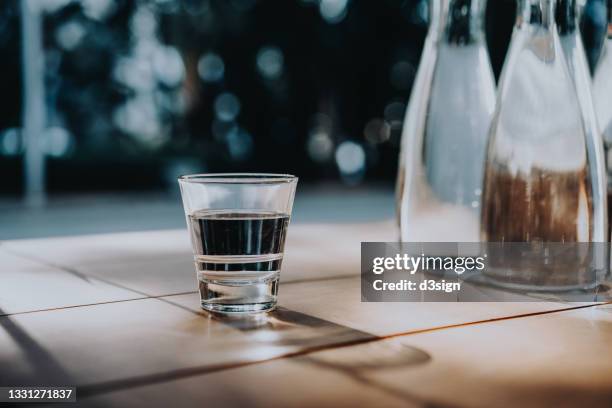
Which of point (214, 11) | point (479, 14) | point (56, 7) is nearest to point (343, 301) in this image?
point (479, 14)

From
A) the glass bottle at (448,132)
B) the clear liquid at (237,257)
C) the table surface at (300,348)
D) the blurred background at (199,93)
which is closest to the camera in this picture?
the table surface at (300,348)

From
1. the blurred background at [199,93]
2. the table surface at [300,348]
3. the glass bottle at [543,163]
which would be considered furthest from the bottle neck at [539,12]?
the blurred background at [199,93]

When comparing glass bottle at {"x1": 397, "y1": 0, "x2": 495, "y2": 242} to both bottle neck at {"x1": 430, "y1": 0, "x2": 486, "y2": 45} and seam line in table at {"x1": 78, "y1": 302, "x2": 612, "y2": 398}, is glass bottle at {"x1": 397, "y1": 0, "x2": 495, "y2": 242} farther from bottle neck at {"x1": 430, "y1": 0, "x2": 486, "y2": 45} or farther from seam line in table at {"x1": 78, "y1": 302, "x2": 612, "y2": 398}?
seam line in table at {"x1": 78, "y1": 302, "x2": 612, "y2": 398}

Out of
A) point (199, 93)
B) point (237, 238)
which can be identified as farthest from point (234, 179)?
point (199, 93)

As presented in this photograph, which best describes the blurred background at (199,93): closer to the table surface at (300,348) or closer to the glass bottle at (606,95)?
the glass bottle at (606,95)

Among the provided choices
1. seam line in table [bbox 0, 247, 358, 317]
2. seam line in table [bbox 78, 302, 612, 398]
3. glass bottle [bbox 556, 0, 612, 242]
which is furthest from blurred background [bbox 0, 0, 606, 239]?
seam line in table [bbox 78, 302, 612, 398]

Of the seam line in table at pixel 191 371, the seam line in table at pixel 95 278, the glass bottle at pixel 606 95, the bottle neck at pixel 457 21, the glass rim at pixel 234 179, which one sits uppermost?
the bottle neck at pixel 457 21
